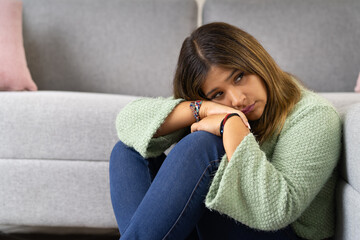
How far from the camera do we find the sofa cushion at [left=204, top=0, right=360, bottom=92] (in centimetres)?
164

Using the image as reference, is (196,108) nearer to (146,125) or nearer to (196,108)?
(196,108)

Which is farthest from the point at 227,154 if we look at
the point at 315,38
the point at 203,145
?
the point at 315,38

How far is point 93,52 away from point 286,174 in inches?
52.2

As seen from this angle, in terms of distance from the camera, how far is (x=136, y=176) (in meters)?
0.82

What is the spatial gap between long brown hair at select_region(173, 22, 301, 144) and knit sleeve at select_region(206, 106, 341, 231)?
0.34 feet

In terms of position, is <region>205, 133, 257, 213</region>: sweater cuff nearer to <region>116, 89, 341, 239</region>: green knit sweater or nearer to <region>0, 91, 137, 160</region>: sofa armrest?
<region>116, 89, 341, 239</region>: green knit sweater

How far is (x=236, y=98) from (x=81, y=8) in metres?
1.24

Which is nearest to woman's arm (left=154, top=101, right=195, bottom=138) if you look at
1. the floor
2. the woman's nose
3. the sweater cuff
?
the woman's nose

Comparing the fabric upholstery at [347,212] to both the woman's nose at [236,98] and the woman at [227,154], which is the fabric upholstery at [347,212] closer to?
the woman at [227,154]

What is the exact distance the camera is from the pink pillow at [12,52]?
1505 mm

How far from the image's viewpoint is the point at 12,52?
5.10ft

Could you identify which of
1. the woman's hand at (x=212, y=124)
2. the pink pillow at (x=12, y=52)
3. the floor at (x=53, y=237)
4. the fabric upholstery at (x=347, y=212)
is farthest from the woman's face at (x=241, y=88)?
the pink pillow at (x=12, y=52)

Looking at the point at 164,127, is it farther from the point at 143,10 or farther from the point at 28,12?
the point at 28,12

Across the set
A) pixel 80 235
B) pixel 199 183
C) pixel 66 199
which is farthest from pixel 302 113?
pixel 80 235
